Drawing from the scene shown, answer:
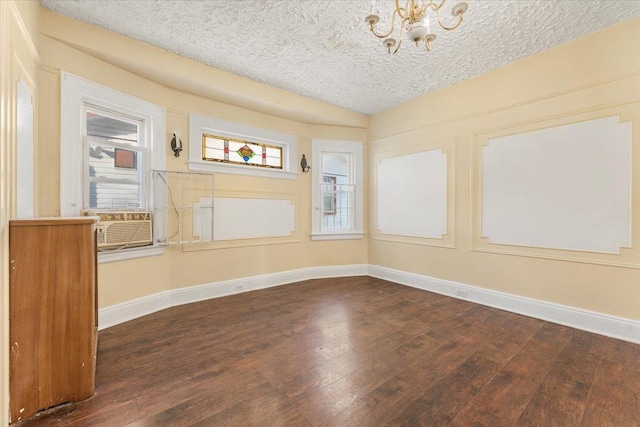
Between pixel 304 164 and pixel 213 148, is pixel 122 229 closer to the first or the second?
pixel 213 148

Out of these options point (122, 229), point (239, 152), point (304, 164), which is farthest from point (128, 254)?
point (304, 164)

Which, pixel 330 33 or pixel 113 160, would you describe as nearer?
pixel 330 33

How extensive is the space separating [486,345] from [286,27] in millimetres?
3395

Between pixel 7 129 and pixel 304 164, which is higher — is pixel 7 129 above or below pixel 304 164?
below

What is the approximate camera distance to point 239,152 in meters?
3.87

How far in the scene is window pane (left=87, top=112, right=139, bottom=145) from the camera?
106 inches

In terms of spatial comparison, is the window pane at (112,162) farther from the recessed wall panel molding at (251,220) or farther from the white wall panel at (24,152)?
the recessed wall panel molding at (251,220)

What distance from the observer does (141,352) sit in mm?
2195

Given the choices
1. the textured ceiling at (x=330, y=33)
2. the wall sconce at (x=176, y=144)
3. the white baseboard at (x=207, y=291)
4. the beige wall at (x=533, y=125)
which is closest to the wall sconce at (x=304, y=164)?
the textured ceiling at (x=330, y=33)

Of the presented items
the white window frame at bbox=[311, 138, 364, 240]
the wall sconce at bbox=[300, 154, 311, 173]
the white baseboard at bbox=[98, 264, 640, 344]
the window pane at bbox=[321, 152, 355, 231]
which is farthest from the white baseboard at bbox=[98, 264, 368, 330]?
the wall sconce at bbox=[300, 154, 311, 173]

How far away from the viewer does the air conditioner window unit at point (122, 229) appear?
264cm

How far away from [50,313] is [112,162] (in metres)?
1.78

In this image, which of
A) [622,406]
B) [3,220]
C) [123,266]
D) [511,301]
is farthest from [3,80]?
[511,301]

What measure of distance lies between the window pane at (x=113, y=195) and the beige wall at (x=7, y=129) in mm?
1153
